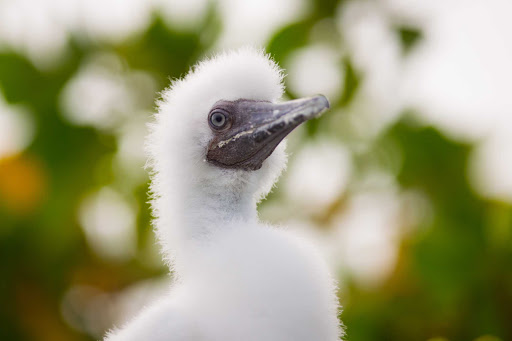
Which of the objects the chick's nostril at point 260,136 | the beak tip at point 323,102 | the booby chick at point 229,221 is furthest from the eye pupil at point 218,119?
the beak tip at point 323,102

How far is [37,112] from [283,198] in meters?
2.81

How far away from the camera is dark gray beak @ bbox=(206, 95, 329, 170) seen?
110 inches

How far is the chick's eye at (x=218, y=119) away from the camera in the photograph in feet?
9.25

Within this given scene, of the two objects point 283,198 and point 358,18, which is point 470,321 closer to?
point 283,198

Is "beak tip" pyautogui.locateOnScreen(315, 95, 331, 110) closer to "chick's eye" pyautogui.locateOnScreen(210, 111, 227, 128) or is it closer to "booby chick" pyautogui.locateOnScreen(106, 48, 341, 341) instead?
"booby chick" pyautogui.locateOnScreen(106, 48, 341, 341)

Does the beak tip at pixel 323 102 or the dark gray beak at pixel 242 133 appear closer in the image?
the beak tip at pixel 323 102

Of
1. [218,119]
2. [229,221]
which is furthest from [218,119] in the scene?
[229,221]

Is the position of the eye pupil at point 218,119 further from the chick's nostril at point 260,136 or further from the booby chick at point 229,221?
the chick's nostril at point 260,136

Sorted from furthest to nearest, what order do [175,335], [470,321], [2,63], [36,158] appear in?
[2,63]
[36,158]
[470,321]
[175,335]

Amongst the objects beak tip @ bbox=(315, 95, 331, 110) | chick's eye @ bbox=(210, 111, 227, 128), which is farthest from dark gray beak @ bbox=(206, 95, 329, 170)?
beak tip @ bbox=(315, 95, 331, 110)

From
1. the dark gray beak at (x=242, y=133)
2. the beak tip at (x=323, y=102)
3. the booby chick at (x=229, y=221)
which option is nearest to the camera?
the booby chick at (x=229, y=221)

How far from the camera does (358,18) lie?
711cm

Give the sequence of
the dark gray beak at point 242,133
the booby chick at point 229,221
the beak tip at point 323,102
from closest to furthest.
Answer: the booby chick at point 229,221, the beak tip at point 323,102, the dark gray beak at point 242,133

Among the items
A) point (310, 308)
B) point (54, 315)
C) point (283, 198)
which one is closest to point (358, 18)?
point (283, 198)
